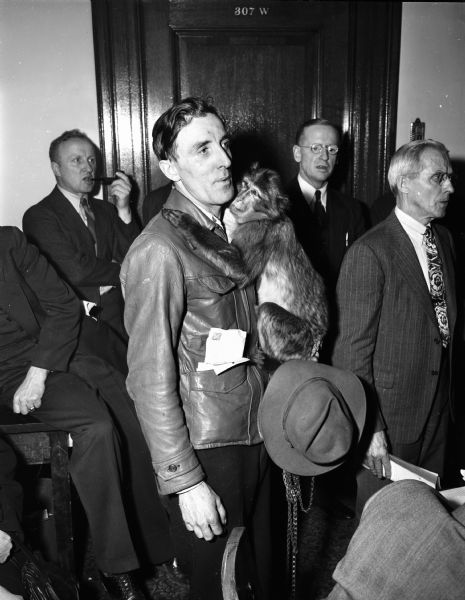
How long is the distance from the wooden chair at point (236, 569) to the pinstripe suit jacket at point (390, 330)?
4.13 ft

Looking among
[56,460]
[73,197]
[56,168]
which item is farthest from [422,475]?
[56,168]

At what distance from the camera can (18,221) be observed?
12.9ft

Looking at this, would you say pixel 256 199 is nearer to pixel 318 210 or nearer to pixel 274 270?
pixel 274 270

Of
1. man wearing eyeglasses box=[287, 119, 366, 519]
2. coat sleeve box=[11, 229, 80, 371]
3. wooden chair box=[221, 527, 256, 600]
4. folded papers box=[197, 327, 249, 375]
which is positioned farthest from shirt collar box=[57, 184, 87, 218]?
wooden chair box=[221, 527, 256, 600]

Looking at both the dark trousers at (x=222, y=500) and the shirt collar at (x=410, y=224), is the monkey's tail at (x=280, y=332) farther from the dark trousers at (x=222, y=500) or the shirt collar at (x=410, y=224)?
the shirt collar at (x=410, y=224)

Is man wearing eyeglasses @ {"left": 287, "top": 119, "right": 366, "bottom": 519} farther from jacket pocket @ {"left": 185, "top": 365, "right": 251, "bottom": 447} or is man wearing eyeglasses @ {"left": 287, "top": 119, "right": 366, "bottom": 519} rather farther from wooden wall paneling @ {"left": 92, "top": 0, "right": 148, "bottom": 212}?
jacket pocket @ {"left": 185, "top": 365, "right": 251, "bottom": 447}

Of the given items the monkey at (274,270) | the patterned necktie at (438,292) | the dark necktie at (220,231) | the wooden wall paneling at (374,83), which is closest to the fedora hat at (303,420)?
the monkey at (274,270)

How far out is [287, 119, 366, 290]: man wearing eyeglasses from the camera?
3.52 meters

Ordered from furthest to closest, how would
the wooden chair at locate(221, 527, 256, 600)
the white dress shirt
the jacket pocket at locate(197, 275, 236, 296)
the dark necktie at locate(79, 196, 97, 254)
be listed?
1. the dark necktie at locate(79, 196, 97, 254)
2. the white dress shirt
3. the jacket pocket at locate(197, 275, 236, 296)
4. the wooden chair at locate(221, 527, 256, 600)

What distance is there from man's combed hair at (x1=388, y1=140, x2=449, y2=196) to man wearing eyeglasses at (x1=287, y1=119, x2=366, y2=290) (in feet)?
3.30

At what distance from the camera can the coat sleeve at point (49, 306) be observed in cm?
264

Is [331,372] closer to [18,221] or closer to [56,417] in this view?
[56,417]

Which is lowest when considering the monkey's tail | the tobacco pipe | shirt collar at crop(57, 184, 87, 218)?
the monkey's tail

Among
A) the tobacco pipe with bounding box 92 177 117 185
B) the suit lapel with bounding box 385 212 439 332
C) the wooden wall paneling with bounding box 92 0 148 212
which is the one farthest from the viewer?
the tobacco pipe with bounding box 92 177 117 185
